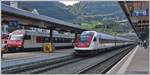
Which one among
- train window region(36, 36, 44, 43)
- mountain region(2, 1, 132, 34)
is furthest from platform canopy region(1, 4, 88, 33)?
mountain region(2, 1, 132, 34)

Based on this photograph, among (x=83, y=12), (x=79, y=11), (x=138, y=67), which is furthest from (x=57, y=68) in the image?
(x=83, y=12)

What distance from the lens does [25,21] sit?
36.5 meters

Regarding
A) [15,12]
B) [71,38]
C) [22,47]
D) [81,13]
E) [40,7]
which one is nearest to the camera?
[15,12]

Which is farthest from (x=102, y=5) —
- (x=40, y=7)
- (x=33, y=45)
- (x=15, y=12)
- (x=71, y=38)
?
(x=15, y=12)

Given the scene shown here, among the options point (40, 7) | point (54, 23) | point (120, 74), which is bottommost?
point (120, 74)

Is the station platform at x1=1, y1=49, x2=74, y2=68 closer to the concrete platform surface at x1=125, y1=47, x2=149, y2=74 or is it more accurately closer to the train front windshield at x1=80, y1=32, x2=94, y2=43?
the train front windshield at x1=80, y1=32, x2=94, y2=43

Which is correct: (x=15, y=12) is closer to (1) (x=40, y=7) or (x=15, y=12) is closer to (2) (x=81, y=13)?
(1) (x=40, y=7)

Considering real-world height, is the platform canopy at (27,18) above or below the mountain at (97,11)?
below

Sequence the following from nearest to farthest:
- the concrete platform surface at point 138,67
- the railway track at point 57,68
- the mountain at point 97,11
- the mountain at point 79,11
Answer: the concrete platform surface at point 138,67 → the railway track at point 57,68 → the mountain at point 79,11 → the mountain at point 97,11

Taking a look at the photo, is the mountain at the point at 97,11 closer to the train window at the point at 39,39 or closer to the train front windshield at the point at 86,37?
the train window at the point at 39,39

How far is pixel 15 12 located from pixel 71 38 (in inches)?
1285

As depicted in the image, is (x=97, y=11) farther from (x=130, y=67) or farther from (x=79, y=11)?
(x=130, y=67)

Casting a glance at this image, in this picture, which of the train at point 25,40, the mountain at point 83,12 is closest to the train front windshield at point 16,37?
the train at point 25,40

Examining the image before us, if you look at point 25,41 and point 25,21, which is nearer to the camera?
point 25,21
